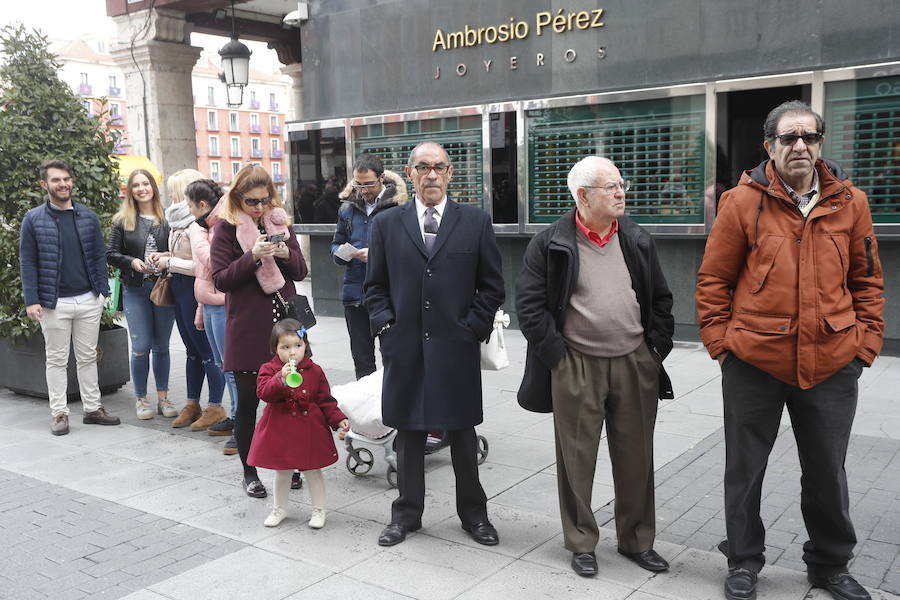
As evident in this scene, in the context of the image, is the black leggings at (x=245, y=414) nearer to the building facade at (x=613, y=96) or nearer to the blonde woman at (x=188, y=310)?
the blonde woman at (x=188, y=310)

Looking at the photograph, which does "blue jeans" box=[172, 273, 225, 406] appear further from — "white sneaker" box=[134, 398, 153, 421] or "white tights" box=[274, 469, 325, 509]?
"white tights" box=[274, 469, 325, 509]

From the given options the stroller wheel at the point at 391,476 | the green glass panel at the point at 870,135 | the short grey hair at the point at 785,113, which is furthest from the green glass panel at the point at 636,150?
the short grey hair at the point at 785,113

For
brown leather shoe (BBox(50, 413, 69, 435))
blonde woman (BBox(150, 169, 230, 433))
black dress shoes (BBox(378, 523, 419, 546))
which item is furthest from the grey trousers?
brown leather shoe (BBox(50, 413, 69, 435))

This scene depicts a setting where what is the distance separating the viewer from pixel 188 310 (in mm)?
6652

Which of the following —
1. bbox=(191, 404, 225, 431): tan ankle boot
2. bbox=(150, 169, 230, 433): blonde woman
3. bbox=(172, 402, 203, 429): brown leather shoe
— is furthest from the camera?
bbox=(172, 402, 203, 429): brown leather shoe

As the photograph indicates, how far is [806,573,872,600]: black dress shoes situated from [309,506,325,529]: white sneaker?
232 centimetres

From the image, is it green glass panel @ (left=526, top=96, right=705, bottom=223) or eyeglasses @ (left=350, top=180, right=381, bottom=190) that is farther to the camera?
green glass panel @ (left=526, top=96, right=705, bottom=223)

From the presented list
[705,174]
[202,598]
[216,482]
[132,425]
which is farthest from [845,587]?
[705,174]

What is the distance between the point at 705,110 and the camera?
8.68 meters

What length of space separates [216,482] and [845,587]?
346 cm

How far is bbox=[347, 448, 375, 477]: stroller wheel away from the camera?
5.24m

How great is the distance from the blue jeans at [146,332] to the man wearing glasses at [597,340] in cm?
404

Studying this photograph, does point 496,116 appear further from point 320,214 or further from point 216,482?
point 216,482

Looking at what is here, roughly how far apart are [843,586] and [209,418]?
456 cm
